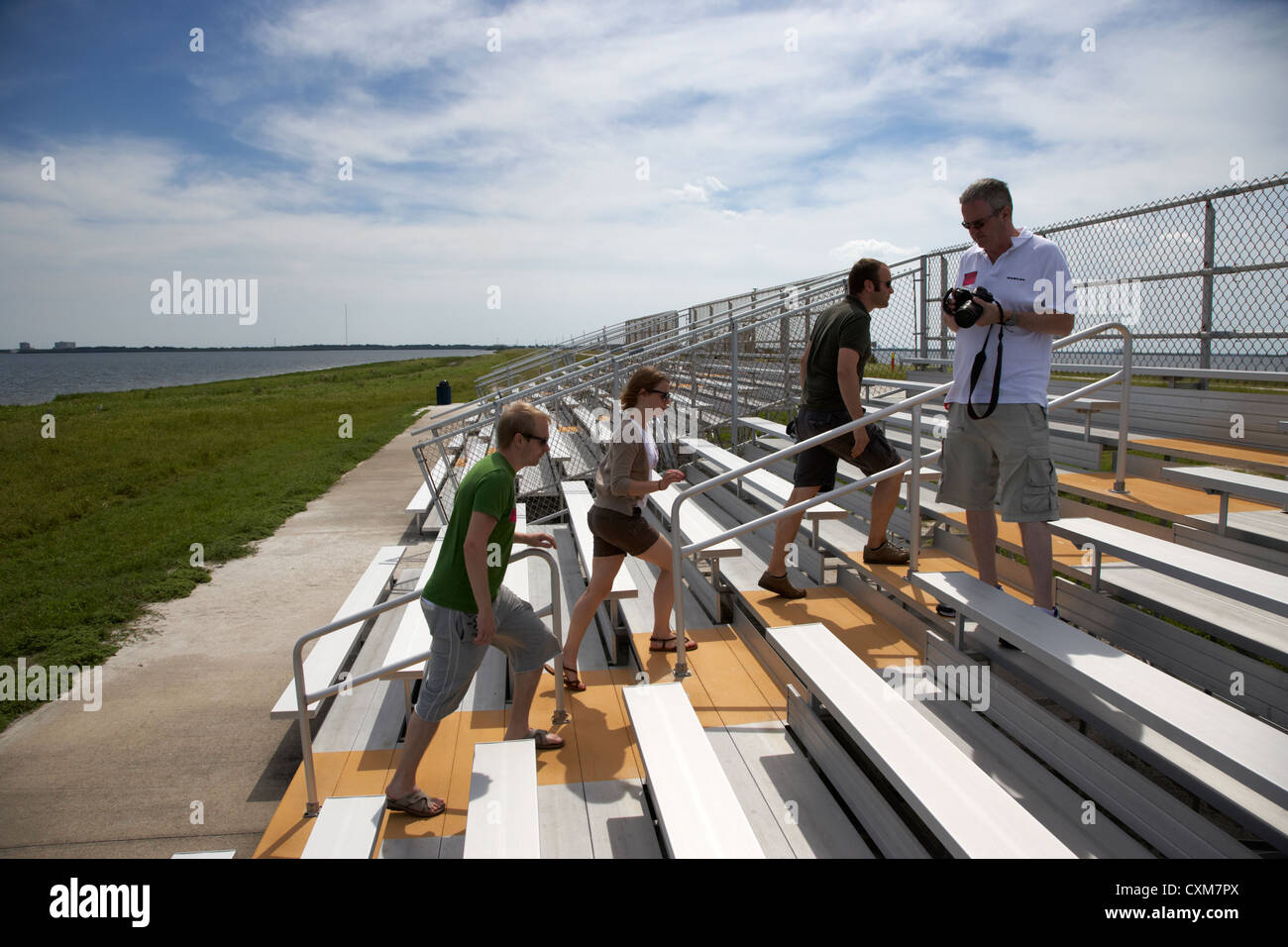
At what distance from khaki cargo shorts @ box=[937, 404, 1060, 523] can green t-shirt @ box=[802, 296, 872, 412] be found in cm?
93

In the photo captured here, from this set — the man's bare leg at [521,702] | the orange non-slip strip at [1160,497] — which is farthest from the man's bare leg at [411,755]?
the orange non-slip strip at [1160,497]

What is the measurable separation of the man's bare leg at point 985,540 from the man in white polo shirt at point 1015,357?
0.20 meters

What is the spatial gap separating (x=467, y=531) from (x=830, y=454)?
2.33 metres

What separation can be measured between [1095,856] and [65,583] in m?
9.01

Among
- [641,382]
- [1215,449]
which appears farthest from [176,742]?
[1215,449]

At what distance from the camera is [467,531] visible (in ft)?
10.8

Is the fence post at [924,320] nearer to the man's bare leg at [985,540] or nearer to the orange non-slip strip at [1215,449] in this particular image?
the orange non-slip strip at [1215,449]

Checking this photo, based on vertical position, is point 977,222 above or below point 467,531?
above

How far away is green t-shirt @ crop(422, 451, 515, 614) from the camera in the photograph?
10.5ft

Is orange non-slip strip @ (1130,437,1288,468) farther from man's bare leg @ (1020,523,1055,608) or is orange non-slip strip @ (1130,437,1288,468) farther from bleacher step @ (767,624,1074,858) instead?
bleacher step @ (767,624,1074,858)

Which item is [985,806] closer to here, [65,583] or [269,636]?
[269,636]

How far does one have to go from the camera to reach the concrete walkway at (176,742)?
396 centimetres

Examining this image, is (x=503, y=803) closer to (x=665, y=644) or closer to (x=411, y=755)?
(x=411, y=755)
